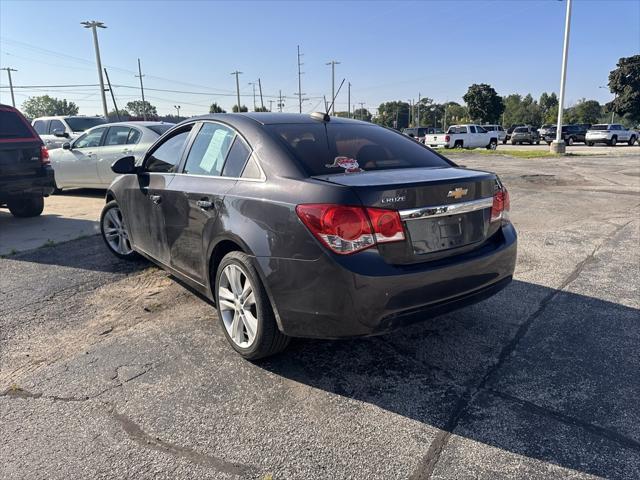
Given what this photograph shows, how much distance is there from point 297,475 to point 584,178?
14.0m

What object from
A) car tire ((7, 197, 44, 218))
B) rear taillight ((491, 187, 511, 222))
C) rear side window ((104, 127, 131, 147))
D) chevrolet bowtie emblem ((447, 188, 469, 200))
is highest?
rear side window ((104, 127, 131, 147))

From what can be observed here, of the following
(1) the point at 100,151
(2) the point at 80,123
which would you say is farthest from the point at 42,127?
(1) the point at 100,151

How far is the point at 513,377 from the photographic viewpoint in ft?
9.46

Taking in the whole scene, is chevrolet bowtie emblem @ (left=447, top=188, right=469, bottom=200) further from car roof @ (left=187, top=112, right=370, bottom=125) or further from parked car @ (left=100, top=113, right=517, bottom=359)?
car roof @ (left=187, top=112, right=370, bottom=125)

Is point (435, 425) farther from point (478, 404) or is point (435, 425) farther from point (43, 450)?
point (43, 450)

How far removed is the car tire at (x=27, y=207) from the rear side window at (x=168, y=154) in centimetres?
533

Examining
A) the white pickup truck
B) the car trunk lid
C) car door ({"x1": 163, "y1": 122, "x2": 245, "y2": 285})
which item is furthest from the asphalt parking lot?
the white pickup truck

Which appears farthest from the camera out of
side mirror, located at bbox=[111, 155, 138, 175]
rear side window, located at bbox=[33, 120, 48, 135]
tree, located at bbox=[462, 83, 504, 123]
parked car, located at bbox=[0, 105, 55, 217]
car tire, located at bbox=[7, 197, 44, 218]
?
tree, located at bbox=[462, 83, 504, 123]

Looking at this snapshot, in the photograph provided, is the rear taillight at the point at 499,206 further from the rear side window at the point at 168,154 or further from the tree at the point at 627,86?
the tree at the point at 627,86

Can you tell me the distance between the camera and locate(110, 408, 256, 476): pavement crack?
2.17 m

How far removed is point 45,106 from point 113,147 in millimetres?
125253

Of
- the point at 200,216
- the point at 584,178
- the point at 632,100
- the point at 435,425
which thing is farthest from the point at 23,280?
the point at 632,100

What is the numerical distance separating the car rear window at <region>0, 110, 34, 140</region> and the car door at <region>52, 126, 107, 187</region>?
2014mm

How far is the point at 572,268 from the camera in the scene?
5.00 meters
